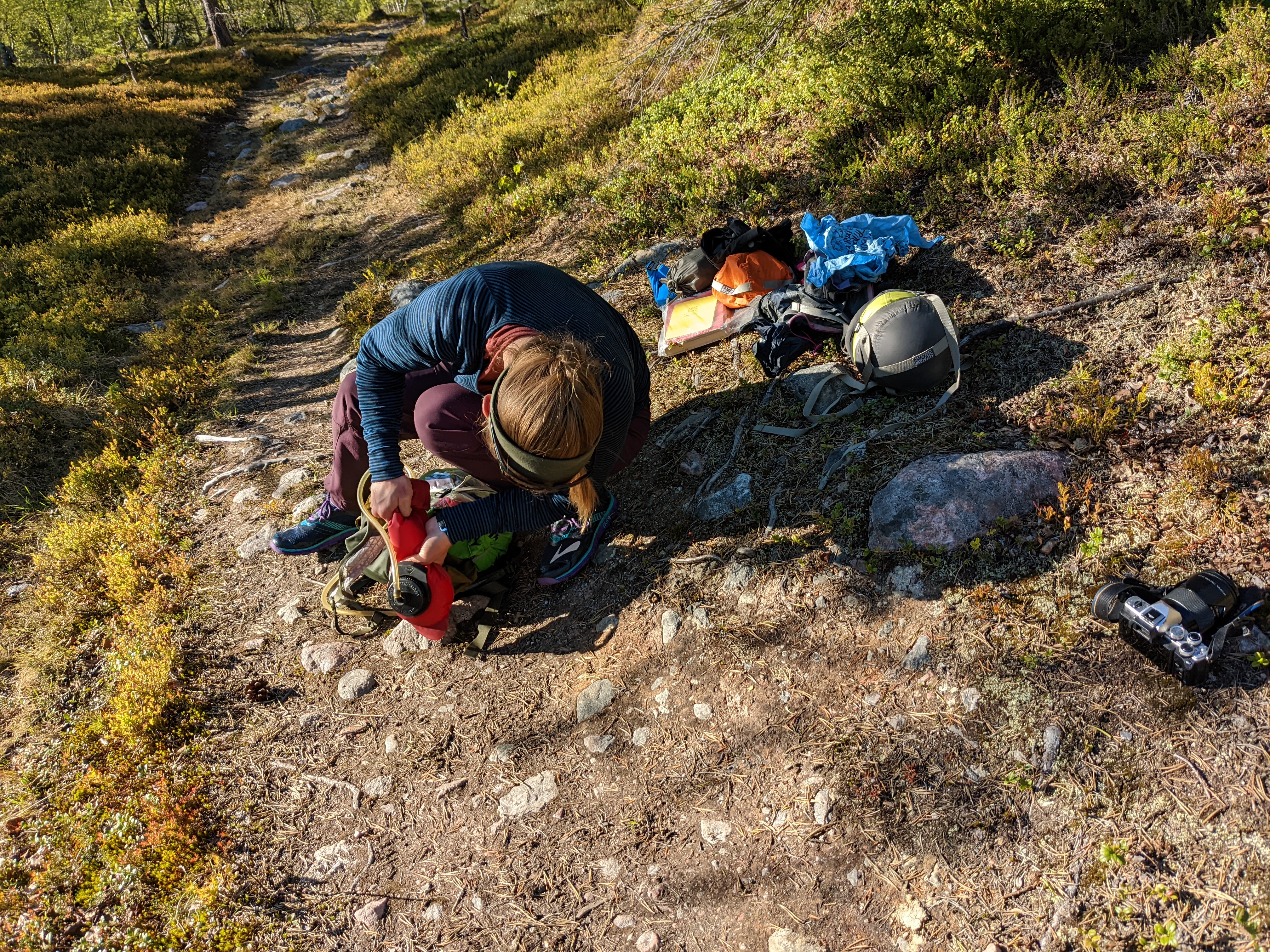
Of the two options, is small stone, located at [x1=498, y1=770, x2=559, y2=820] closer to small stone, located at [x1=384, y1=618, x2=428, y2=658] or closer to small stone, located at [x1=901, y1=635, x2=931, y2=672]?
small stone, located at [x1=384, y1=618, x2=428, y2=658]

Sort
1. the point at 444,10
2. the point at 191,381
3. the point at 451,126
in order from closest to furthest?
1. the point at 191,381
2. the point at 451,126
3. the point at 444,10

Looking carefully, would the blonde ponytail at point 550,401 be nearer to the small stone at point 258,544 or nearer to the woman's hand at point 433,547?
the woman's hand at point 433,547

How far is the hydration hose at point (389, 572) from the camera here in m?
3.53

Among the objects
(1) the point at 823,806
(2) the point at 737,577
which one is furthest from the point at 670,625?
(1) the point at 823,806

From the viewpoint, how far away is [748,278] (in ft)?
17.7

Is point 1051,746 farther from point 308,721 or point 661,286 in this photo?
point 661,286

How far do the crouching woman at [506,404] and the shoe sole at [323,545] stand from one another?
0.56m

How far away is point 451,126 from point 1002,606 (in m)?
12.2

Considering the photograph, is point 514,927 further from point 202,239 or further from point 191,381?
point 202,239

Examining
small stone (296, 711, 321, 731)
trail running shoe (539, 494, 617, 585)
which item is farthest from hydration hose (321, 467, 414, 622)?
trail running shoe (539, 494, 617, 585)

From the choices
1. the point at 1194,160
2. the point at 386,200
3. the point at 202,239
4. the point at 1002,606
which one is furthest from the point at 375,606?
the point at 202,239

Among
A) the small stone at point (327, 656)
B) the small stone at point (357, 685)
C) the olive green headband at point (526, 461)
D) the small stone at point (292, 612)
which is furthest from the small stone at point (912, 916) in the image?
the small stone at point (292, 612)

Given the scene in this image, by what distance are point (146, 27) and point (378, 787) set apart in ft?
143

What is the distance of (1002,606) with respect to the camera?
10.6 ft
